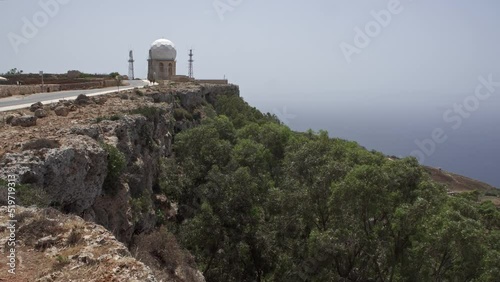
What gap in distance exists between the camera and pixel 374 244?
57.1ft

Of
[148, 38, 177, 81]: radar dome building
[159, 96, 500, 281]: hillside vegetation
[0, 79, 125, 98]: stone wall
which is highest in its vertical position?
[148, 38, 177, 81]: radar dome building

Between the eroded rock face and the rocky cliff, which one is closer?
the eroded rock face

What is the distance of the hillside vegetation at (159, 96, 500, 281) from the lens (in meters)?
16.2

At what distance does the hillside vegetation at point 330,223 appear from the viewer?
637 inches

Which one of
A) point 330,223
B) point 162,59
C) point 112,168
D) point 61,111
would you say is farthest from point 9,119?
point 162,59

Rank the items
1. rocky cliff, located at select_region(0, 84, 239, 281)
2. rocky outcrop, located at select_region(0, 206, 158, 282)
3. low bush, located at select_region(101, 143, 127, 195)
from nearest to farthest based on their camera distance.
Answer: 1. rocky outcrop, located at select_region(0, 206, 158, 282)
2. rocky cliff, located at select_region(0, 84, 239, 281)
3. low bush, located at select_region(101, 143, 127, 195)

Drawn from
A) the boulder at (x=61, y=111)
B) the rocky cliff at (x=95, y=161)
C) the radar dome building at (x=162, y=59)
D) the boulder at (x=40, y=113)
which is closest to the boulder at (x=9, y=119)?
the rocky cliff at (x=95, y=161)

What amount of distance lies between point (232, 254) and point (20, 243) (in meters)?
14.1

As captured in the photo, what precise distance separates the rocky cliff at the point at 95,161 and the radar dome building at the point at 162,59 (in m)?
50.5

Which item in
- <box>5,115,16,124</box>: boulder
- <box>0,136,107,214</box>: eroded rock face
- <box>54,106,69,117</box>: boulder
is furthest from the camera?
<box>54,106,69,117</box>: boulder

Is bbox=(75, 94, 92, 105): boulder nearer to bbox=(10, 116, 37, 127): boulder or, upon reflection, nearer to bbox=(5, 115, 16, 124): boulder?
bbox=(5, 115, 16, 124): boulder

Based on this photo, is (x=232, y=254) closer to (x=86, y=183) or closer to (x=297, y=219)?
(x=297, y=219)

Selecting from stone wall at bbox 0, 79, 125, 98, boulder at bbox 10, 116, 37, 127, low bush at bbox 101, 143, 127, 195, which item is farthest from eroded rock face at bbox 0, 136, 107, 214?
stone wall at bbox 0, 79, 125, 98

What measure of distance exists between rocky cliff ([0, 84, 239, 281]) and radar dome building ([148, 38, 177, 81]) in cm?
5048
